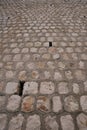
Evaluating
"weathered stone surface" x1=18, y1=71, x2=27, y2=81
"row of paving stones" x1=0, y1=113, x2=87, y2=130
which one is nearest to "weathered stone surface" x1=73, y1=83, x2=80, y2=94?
"row of paving stones" x1=0, y1=113, x2=87, y2=130

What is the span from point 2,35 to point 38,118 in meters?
2.37

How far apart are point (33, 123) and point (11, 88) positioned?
2.16 feet

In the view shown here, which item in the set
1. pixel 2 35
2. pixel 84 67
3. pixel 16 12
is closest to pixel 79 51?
pixel 84 67

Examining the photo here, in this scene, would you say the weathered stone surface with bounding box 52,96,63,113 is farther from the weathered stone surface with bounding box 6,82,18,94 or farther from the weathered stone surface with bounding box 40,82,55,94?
the weathered stone surface with bounding box 6,82,18,94

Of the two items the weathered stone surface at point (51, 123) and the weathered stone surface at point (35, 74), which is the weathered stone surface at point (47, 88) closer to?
the weathered stone surface at point (35, 74)

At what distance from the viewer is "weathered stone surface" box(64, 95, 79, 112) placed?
5.90 ft

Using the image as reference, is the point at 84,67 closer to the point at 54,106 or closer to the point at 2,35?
the point at 54,106

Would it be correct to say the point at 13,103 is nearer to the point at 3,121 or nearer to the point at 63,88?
the point at 3,121

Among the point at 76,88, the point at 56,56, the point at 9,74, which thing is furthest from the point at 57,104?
the point at 56,56

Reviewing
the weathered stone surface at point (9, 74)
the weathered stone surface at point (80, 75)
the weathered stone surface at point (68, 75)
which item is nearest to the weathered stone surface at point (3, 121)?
the weathered stone surface at point (9, 74)

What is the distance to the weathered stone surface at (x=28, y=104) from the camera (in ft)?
5.94

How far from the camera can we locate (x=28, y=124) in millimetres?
1647

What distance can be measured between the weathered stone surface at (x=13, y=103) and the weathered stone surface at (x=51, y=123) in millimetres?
409

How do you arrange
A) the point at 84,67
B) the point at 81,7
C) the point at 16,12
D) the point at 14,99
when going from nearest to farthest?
the point at 14,99
the point at 84,67
the point at 16,12
the point at 81,7
